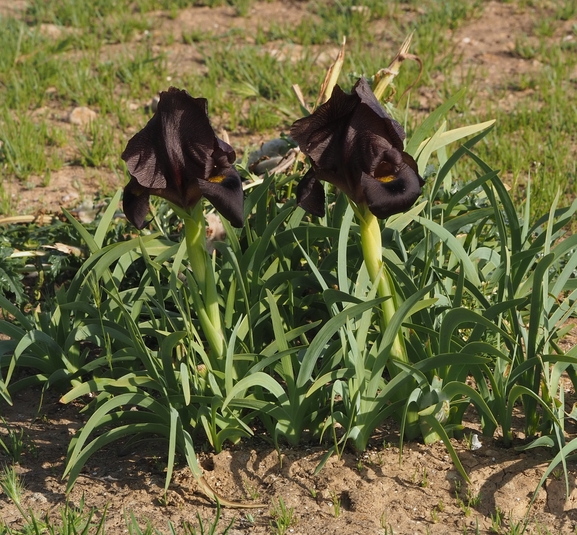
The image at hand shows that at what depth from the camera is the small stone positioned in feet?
15.2

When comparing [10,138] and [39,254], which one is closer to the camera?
[39,254]

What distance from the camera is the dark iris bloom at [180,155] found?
2076mm

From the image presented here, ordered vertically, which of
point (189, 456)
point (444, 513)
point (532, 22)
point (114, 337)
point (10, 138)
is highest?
point (532, 22)

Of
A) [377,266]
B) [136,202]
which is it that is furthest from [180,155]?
[377,266]

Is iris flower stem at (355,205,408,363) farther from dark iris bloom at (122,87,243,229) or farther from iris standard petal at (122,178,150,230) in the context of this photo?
iris standard petal at (122,178,150,230)

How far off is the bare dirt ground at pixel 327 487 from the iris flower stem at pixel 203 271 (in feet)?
1.17

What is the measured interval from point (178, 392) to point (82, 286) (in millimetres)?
559

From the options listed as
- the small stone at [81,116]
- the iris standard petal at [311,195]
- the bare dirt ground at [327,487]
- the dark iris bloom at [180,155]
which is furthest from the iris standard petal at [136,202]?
the small stone at [81,116]

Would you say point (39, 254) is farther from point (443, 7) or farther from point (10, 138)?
point (443, 7)

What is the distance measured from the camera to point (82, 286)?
8.79 feet

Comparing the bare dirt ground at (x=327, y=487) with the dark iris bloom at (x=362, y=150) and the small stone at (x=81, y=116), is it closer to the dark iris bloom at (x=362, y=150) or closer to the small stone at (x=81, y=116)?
the dark iris bloom at (x=362, y=150)

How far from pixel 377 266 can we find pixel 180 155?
586 millimetres

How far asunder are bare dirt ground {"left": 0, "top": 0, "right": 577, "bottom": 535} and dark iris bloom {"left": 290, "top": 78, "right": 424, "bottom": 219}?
0.76 metres

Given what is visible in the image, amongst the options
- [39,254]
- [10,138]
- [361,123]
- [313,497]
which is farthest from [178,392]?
[10,138]
